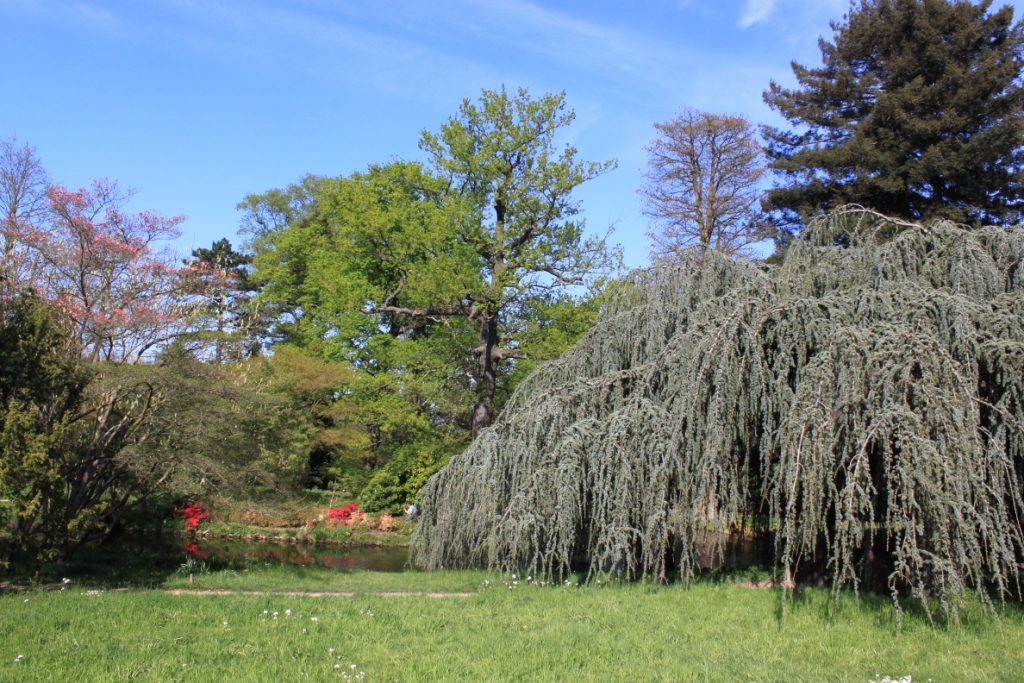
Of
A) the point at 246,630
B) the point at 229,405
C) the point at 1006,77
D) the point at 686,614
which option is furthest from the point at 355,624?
the point at 1006,77

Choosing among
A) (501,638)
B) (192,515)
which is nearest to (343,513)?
(192,515)

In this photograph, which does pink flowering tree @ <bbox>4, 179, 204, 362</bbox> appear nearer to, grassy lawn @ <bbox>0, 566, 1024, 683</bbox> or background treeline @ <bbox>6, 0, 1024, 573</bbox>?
background treeline @ <bbox>6, 0, 1024, 573</bbox>

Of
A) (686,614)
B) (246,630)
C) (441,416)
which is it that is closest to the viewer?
(246,630)

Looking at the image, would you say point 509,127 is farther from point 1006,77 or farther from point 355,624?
point 355,624

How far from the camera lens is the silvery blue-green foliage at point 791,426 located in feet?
20.3

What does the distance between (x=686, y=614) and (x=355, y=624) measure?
306 centimetres

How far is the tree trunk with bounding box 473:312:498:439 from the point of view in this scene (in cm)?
1719

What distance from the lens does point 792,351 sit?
25.8 ft

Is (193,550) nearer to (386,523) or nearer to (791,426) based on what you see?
(386,523)

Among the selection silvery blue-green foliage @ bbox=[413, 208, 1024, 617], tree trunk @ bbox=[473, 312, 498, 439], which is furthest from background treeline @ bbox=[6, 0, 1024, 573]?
silvery blue-green foliage @ bbox=[413, 208, 1024, 617]

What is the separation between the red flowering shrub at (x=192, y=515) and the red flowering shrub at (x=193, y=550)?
4.64 feet

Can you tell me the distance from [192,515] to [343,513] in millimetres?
3707

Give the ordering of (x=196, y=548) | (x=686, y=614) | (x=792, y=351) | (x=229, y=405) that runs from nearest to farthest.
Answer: (x=686, y=614)
(x=792, y=351)
(x=229, y=405)
(x=196, y=548)

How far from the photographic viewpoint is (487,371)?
17547 mm
